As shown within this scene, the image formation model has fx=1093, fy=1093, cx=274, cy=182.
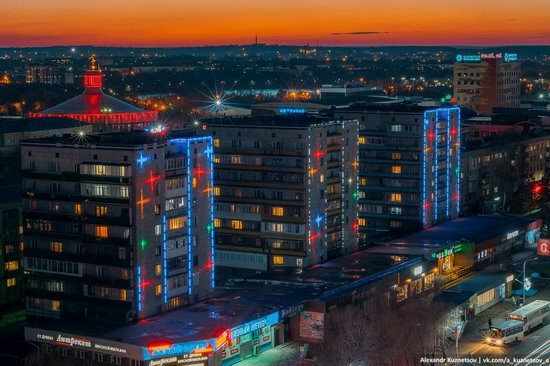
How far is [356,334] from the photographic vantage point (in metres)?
48.8

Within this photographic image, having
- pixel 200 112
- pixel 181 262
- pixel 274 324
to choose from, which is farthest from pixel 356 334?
pixel 200 112

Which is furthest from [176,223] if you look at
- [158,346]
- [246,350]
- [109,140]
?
[158,346]

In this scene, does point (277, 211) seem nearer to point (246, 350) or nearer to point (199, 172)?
point (199, 172)

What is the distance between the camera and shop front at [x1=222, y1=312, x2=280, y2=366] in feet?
163

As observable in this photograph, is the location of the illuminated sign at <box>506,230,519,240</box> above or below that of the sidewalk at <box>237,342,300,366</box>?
above

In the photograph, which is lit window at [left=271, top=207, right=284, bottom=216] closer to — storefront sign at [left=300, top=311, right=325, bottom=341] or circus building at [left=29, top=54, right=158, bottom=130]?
storefront sign at [left=300, top=311, right=325, bottom=341]

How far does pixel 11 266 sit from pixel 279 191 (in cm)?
1626

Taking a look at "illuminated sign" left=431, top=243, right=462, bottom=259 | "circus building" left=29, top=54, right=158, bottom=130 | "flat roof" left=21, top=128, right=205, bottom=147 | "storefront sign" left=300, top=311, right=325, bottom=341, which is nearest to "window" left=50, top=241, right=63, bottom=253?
"flat roof" left=21, top=128, right=205, bottom=147

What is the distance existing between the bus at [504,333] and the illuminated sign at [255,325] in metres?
11.0

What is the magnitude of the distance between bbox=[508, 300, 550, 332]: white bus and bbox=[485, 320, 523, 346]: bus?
0.69m

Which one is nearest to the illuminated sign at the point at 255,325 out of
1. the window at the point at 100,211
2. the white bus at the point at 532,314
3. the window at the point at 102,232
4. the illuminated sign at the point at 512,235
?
the window at the point at 102,232

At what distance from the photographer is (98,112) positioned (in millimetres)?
108062

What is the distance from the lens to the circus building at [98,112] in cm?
10600

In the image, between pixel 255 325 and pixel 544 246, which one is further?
pixel 544 246
